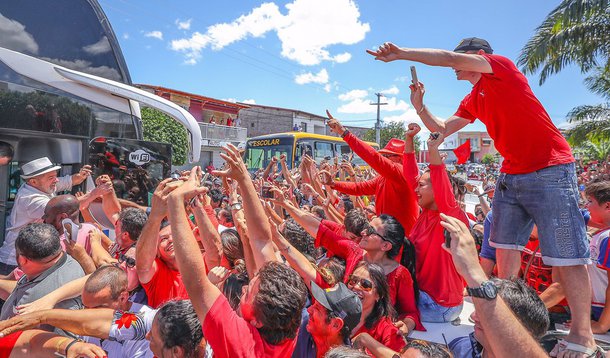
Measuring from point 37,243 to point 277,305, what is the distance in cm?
174

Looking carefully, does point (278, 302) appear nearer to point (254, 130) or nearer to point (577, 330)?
point (577, 330)

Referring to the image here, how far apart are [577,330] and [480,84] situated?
146 cm

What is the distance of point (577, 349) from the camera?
6.19 feet

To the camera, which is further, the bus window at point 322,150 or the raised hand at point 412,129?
the bus window at point 322,150

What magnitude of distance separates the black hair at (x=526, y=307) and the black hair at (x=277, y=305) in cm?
88

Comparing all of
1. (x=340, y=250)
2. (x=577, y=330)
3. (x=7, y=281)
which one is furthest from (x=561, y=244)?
(x=7, y=281)

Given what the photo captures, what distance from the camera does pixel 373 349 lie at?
1.94m

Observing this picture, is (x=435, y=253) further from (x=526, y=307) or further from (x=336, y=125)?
(x=336, y=125)

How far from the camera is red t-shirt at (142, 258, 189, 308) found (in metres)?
2.50

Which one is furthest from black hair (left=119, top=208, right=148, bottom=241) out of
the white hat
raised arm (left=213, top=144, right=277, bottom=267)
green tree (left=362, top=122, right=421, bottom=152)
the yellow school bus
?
green tree (left=362, top=122, right=421, bottom=152)

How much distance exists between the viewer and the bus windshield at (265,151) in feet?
46.8

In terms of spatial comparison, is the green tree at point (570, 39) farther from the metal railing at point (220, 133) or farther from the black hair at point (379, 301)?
the metal railing at point (220, 133)

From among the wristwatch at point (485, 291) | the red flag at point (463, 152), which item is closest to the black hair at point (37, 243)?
the wristwatch at point (485, 291)

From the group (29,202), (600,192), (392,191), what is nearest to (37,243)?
(29,202)
